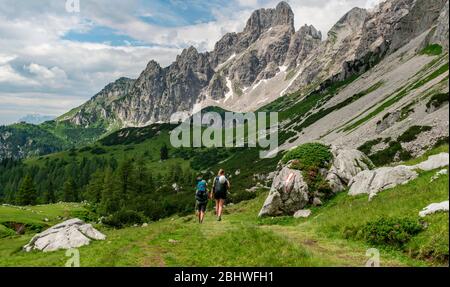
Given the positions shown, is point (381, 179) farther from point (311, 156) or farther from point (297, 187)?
point (311, 156)

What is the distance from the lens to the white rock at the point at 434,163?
2486 centimetres

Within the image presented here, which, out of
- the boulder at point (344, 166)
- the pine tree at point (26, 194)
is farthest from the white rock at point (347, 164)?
the pine tree at point (26, 194)

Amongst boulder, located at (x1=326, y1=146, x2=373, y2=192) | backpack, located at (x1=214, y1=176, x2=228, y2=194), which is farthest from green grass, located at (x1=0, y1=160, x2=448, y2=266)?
boulder, located at (x1=326, y1=146, x2=373, y2=192)

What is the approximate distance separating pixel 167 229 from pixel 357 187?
13.6 metres

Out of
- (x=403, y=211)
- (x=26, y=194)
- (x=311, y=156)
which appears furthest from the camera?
(x=26, y=194)

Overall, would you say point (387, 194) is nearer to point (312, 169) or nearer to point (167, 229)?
point (312, 169)

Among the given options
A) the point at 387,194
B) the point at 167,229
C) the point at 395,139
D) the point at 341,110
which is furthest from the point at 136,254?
the point at 341,110

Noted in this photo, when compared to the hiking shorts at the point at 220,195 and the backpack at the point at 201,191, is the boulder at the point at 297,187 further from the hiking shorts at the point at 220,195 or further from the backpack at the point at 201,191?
the backpack at the point at 201,191

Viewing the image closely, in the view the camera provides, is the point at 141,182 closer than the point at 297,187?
No

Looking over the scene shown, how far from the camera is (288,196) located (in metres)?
32.2

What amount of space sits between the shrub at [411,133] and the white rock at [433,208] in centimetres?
4073

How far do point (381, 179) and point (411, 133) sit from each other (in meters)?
35.4

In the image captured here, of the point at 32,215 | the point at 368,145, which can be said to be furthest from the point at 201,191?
the point at 32,215
